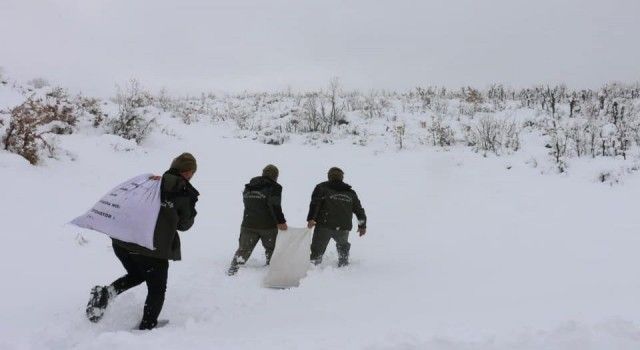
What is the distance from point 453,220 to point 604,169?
3101 mm

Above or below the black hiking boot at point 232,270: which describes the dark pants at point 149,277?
above

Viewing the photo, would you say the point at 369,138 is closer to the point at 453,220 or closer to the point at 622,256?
the point at 453,220

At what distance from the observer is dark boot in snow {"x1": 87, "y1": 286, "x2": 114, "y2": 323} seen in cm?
431

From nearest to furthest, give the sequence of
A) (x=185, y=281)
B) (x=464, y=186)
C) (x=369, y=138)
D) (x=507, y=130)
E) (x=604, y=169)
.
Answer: (x=185, y=281), (x=604, y=169), (x=464, y=186), (x=507, y=130), (x=369, y=138)

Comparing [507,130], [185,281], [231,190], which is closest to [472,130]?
[507,130]

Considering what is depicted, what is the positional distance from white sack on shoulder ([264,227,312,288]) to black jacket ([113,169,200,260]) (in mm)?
1887

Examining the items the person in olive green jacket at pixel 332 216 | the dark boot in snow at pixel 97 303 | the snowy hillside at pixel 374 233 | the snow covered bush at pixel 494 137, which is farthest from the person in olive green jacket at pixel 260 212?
the snow covered bush at pixel 494 137

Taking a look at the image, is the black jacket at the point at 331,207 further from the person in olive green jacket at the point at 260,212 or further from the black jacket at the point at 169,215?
the black jacket at the point at 169,215

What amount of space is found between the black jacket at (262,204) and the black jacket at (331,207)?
0.63m

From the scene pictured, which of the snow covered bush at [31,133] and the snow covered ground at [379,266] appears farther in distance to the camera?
the snow covered bush at [31,133]

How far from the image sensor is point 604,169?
9.33 m

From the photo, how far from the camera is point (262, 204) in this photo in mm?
6727

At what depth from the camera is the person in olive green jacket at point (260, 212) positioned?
6.67 meters

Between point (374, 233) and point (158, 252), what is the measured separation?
5142mm
